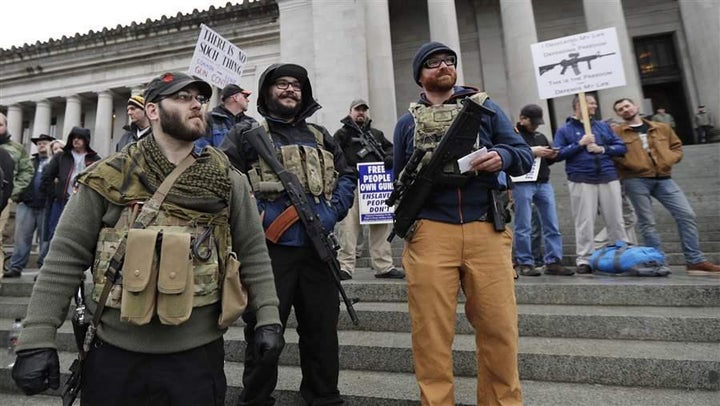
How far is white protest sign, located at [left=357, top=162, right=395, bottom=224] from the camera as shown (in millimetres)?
5582

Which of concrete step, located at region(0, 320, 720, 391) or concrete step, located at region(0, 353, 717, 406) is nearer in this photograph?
concrete step, located at region(0, 353, 717, 406)

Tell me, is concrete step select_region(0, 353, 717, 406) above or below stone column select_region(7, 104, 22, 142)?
below

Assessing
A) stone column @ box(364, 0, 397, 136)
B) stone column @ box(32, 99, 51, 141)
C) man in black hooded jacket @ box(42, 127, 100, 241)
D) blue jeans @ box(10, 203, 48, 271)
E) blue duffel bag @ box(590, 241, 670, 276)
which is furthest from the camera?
stone column @ box(32, 99, 51, 141)

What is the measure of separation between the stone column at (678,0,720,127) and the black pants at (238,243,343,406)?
1468 cm

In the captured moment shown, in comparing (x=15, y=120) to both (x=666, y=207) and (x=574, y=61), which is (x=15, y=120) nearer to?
(x=574, y=61)

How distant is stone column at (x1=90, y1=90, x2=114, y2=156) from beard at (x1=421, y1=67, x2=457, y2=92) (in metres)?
22.1

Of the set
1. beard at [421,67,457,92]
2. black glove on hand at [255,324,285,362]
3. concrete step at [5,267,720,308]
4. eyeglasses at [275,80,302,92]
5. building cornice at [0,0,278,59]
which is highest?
building cornice at [0,0,278,59]

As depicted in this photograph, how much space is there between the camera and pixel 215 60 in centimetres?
530

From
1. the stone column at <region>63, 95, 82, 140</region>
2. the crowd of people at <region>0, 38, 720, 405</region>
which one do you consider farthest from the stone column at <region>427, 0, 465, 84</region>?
the stone column at <region>63, 95, 82, 140</region>

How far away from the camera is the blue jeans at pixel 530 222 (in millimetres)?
5094

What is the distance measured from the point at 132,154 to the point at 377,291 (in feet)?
10.5

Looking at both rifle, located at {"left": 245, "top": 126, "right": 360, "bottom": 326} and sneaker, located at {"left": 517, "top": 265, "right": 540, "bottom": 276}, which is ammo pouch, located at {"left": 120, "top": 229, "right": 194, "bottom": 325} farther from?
sneaker, located at {"left": 517, "top": 265, "right": 540, "bottom": 276}

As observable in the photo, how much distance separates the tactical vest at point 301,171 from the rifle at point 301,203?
6cm

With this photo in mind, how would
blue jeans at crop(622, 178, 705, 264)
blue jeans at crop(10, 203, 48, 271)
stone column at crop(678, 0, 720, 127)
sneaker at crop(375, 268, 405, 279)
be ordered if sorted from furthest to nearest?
stone column at crop(678, 0, 720, 127), blue jeans at crop(10, 203, 48, 271), sneaker at crop(375, 268, 405, 279), blue jeans at crop(622, 178, 705, 264)
